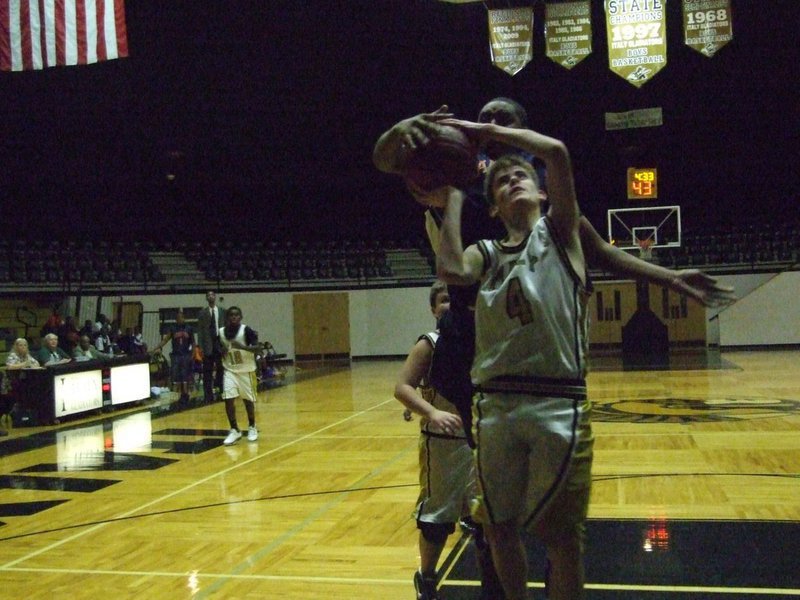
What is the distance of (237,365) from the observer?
8250 mm

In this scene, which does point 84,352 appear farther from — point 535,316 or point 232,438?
point 535,316

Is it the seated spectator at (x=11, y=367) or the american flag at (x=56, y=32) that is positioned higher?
the american flag at (x=56, y=32)

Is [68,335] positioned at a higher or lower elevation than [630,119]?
lower

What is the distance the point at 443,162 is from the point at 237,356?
6.41 meters

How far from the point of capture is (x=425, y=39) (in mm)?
16625

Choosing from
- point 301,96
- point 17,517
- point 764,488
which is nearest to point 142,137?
point 301,96

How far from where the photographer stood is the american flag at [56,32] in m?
7.88

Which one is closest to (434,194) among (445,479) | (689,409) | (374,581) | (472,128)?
(472,128)

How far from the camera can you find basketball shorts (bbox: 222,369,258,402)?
8227 mm

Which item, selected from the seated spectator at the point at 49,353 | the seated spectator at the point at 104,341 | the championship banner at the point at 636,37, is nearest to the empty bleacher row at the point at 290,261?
the seated spectator at the point at 104,341

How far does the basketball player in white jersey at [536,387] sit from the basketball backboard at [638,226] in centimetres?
1605

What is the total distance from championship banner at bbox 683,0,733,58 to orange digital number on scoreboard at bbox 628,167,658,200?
652 centimetres

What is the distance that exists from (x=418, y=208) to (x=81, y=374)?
1484 centimetres

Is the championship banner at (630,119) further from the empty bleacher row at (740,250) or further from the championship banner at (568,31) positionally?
the championship banner at (568,31)
